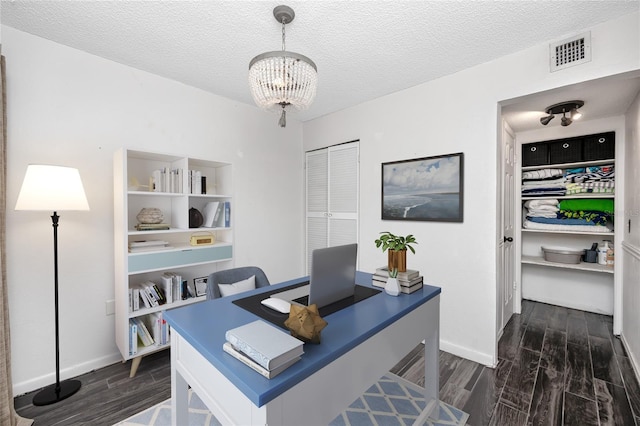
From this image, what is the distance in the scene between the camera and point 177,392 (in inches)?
54.3

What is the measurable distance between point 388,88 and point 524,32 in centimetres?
119

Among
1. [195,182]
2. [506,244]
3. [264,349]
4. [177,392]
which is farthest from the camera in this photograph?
[506,244]

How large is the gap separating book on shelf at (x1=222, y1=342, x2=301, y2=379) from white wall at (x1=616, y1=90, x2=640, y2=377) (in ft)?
9.45

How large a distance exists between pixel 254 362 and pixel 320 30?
6.85 ft

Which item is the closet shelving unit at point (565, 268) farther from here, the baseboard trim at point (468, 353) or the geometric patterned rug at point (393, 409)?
the geometric patterned rug at point (393, 409)

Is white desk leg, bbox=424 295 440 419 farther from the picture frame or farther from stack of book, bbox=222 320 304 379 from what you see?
the picture frame

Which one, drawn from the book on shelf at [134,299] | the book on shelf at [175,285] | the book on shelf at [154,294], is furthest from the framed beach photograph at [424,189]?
the book on shelf at [134,299]

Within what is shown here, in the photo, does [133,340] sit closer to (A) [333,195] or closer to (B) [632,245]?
(A) [333,195]

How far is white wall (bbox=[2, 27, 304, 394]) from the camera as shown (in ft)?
6.62

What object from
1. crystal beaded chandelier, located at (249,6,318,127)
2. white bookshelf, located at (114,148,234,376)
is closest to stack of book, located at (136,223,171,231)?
white bookshelf, located at (114,148,234,376)

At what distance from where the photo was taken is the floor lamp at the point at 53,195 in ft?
5.81

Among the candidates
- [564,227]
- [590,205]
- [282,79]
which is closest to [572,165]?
[590,205]

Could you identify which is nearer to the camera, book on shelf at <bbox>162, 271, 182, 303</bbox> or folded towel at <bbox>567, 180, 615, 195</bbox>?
book on shelf at <bbox>162, 271, 182, 303</bbox>

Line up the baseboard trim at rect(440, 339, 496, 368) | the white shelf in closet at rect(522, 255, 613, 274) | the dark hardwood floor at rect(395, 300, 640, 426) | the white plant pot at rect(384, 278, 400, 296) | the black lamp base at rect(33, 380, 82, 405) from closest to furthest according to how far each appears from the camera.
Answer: the white plant pot at rect(384, 278, 400, 296) → the dark hardwood floor at rect(395, 300, 640, 426) → the black lamp base at rect(33, 380, 82, 405) → the baseboard trim at rect(440, 339, 496, 368) → the white shelf in closet at rect(522, 255, 613, 274)
